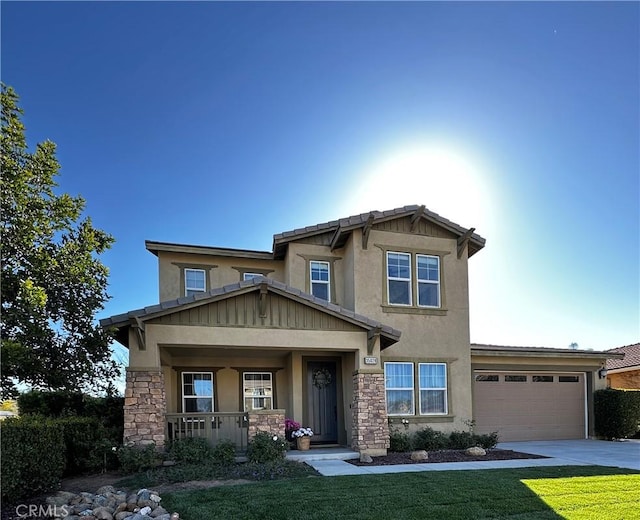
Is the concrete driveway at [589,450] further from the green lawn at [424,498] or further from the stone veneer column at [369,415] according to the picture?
the stone veneer column at [369,415]

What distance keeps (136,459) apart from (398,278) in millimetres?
8400

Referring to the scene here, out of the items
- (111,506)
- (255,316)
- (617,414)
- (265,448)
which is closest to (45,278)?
(255,316)

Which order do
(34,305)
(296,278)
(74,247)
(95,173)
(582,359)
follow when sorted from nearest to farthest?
(34,305), (74,247), (95,173), (296,278), (582,359)

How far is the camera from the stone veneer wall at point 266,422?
10883mm

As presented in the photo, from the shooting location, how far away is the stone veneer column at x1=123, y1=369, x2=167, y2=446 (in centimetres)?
1020

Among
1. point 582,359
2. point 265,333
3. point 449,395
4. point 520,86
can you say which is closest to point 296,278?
point 265,333

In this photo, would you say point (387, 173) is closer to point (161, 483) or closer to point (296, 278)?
point (296, 278)

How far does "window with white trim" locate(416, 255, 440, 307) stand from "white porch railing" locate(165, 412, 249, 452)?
636 cm

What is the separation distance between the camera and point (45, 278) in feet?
33.0

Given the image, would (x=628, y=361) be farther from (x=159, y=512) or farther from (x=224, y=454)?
(x=159, y=512)

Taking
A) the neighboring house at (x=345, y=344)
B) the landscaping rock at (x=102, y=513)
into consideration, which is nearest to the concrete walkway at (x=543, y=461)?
the neighboring house at (x=345, y=344)

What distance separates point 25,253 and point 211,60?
611 centimetres

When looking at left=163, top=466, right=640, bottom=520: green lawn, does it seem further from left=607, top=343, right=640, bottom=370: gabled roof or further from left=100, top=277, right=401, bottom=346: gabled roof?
left=607, top=343, right=640, bottom=370: gabled roof

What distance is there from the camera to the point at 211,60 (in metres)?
11.8
